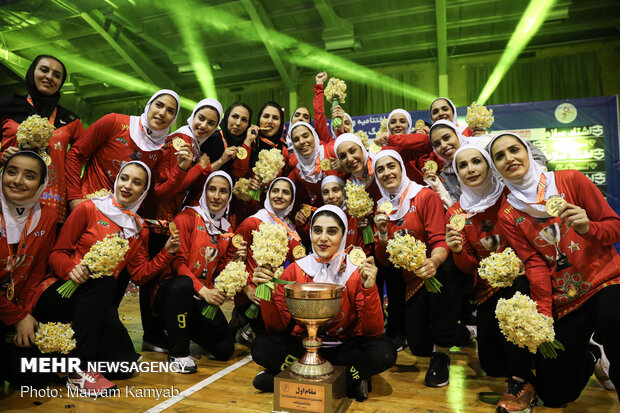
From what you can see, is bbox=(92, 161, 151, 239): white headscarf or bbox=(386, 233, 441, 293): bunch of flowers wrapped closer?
bbox=(386, 233, 441, 293): bunch of flowers wrapped

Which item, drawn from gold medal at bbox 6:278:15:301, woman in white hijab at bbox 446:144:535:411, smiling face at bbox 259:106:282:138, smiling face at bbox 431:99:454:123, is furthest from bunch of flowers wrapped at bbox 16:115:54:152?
smiling face at bbox 431:99:454:123

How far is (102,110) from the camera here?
18.7 meters

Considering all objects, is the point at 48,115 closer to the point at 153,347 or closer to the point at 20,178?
the point at 20,178

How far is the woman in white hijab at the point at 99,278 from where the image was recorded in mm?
3271

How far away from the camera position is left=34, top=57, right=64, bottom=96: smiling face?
4145 mm

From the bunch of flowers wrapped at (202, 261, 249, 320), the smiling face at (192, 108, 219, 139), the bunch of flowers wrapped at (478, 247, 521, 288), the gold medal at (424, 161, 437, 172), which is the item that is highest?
the smiling face at (192, 108, 219, 139)

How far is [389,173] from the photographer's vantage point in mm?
4105

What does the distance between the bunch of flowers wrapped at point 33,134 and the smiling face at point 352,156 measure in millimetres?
2973

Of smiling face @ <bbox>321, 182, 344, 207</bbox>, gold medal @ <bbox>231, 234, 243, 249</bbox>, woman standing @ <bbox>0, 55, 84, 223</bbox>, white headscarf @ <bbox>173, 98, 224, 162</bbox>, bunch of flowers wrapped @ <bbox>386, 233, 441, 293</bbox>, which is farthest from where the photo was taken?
white headscarf @ <bbox>173, 98, 224, 162</bbox>

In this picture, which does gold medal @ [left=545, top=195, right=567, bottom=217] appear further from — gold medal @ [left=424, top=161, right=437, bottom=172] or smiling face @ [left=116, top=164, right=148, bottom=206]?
smiling face @ [left=116, top=164, right=148, bottom=206]

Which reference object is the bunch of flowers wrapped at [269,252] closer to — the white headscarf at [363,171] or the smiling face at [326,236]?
the smiling face at [326,236]

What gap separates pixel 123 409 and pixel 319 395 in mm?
1522

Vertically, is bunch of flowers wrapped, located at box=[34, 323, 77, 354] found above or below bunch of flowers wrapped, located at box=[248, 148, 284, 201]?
below

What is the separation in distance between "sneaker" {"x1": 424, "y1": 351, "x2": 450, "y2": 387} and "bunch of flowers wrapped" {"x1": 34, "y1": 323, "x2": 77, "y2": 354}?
2988mm
